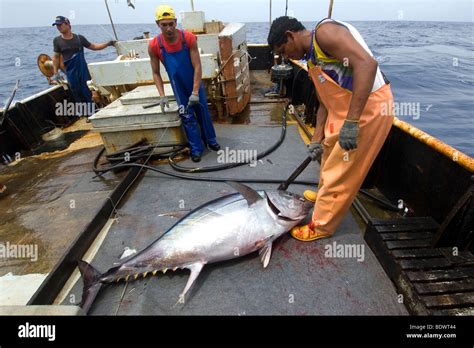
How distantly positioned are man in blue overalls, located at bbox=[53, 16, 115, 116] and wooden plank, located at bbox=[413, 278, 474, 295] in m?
8.04

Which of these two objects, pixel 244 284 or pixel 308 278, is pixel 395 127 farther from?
pixel 244 284

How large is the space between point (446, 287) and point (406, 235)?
559 millimetres

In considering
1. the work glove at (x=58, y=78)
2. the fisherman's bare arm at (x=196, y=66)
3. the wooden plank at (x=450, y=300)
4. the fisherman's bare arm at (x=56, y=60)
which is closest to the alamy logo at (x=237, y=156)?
the fisherman's bare arm at (x=196, y=66)

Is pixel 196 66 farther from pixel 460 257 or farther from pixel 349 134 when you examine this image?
pixel 460 257

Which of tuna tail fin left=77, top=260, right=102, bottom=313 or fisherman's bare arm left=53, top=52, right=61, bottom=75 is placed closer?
tuna tail fin left=77, top=260, right=102, bottom=313

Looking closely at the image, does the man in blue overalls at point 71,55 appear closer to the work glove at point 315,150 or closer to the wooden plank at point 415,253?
the work glove at point 315,150

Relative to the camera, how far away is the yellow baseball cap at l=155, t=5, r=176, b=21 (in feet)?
12.2

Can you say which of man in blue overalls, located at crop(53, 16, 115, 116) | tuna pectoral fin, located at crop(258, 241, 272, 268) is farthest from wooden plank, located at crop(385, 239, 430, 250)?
man in blue overalls, located at crop(53, 16, 115, 116)

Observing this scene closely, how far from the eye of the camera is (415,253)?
2.38 meters

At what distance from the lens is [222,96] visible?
6281 mm

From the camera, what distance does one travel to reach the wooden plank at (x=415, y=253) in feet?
7.71
